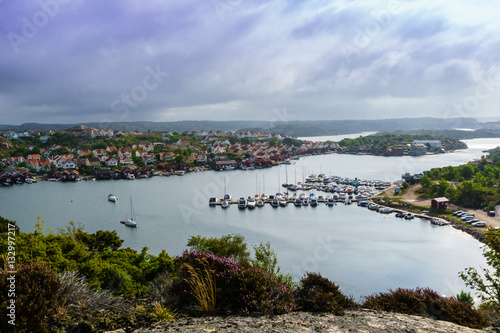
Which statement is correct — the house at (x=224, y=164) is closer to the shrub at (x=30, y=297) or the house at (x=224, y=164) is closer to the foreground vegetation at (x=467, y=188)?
the foreground vegetation at (x=467, y=188)

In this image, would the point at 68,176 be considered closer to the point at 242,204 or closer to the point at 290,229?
the point at 242,204

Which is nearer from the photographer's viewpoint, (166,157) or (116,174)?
(116,174)

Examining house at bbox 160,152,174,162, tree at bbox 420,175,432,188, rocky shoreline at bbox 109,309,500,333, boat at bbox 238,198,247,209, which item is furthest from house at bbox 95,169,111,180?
rocky shoreline at bbox 109,309,500,333

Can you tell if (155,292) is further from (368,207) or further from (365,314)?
(368,207)

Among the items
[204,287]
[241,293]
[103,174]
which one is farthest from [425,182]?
[103,174]

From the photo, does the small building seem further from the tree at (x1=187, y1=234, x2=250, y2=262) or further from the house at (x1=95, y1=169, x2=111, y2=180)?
the house at (x1=95, y1=169, x2=111, y2=180)

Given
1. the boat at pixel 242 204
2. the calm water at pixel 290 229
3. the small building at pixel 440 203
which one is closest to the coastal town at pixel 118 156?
the calm water at pixel 290 229

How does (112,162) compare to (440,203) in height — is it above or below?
above
